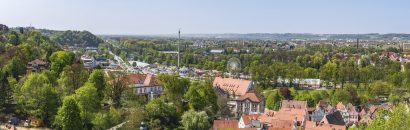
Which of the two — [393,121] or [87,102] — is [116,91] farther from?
[393,121]

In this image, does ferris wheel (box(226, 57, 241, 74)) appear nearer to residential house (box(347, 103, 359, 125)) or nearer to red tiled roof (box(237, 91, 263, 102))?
red tiled roof (box(237, 91, 263, 102))

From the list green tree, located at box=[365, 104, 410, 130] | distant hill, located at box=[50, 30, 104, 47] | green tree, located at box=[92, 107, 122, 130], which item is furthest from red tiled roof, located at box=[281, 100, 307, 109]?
distant hill, located at box=[50, 30, 104, 47]

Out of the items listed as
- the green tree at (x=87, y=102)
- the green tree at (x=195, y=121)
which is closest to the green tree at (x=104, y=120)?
the green tree at (x=87, y=102)

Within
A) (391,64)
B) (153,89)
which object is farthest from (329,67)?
(153,89)

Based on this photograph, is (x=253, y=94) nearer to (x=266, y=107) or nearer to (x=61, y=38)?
(x=266, y=107)

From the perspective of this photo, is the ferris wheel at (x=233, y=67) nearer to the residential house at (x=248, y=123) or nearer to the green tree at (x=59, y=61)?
the green tree at (x=59, y=61)

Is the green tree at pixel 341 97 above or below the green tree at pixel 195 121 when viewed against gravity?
below
